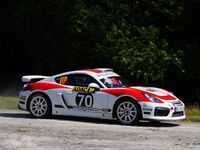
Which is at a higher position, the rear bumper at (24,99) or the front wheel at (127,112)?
the rear bumper at (24,99)

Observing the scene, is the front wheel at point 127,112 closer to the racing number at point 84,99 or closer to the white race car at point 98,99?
the white race car at point 98,99

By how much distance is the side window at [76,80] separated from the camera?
1631cm

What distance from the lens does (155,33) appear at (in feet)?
84.9

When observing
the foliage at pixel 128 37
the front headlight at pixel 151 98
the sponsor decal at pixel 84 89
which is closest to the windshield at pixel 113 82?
the sponsor decal at pixel 84 89

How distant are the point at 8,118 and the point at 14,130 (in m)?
2.84

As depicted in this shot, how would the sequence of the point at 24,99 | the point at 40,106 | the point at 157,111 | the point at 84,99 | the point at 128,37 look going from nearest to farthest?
the point at 157,111 → the point at 84,99 → the point at 40,106 → the point at 24,99 → the point at 128,37

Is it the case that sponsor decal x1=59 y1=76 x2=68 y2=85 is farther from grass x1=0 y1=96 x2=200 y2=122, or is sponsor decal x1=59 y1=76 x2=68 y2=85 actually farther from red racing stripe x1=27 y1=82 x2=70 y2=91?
grass x1=0 y1=96 x2=200 y2=122

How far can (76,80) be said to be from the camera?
16531 millimetres

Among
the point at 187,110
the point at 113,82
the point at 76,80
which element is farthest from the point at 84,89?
the point at 187,110

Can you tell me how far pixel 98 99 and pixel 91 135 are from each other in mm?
2990

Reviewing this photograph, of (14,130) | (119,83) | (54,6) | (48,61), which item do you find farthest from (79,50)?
(14,130)

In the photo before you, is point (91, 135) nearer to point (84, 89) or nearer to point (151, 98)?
point (151, 98)

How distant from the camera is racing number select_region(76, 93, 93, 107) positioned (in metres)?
16.0

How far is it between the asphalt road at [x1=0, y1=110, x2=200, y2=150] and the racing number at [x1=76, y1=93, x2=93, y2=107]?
1.51 ft
